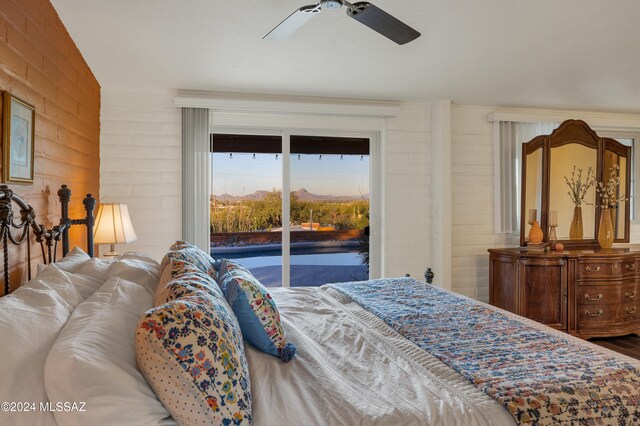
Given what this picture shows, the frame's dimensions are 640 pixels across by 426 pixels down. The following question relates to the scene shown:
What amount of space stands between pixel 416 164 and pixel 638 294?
2332 mm

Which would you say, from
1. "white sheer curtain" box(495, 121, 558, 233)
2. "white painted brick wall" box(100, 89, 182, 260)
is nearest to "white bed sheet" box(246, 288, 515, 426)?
"white painted brick wall" box(100, 89, 182, 260)

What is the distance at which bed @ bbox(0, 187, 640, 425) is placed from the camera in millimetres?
890

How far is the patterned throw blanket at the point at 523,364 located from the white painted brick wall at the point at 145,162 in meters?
2.27

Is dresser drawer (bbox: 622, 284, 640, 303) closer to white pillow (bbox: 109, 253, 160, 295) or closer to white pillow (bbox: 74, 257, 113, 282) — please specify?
white pillow (bbox: 109, 253, 160, 295)

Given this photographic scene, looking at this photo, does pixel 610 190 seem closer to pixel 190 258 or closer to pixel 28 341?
pixel 190 258

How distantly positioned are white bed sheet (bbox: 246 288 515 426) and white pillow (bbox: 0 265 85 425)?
0.49 m

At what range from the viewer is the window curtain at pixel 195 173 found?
3715mm

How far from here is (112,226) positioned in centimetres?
288

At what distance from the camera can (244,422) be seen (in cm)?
101

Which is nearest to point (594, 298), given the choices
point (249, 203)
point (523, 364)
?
point (523, 364)

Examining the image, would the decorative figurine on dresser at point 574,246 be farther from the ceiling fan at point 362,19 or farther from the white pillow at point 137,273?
the white pillow at point 137,273

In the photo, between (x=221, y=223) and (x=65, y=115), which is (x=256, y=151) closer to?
A: (x=221, y=223)

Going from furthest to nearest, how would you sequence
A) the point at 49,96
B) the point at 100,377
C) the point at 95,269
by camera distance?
the point at 49,96 → the point at 95,269 → the point at 100,377

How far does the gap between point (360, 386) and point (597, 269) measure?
11.4 feet
